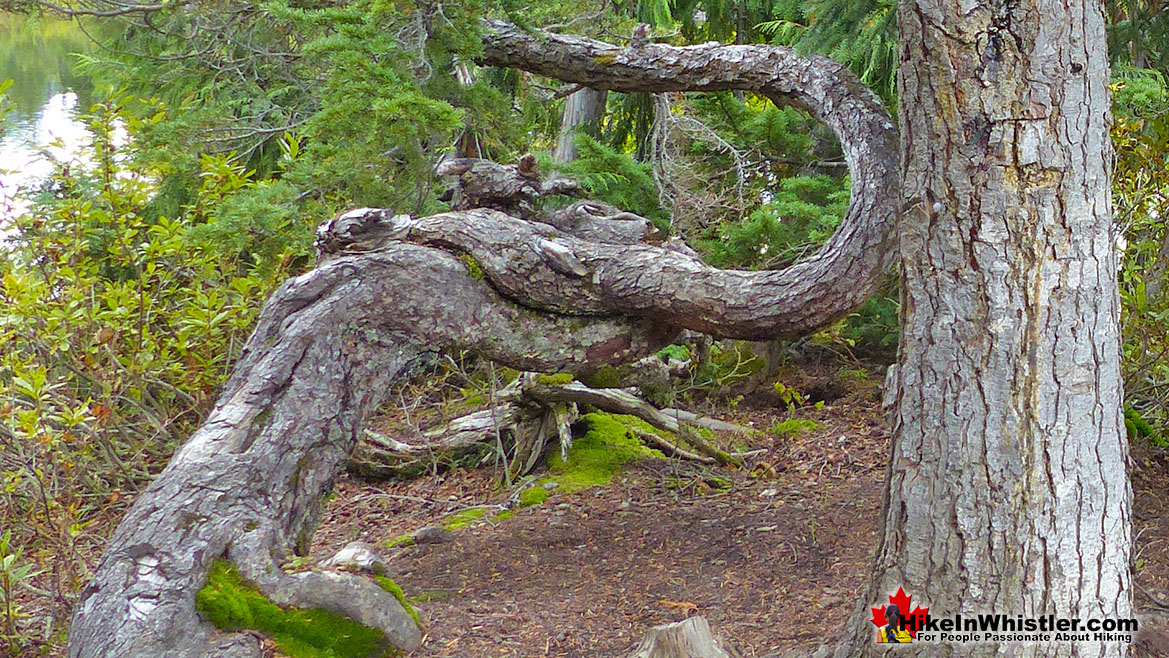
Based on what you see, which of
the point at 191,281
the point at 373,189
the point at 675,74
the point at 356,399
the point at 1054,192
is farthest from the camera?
the point at 191,281

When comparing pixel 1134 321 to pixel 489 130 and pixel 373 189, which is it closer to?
pixel 489 130

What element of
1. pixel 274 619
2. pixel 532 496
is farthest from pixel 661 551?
pixel 274 619

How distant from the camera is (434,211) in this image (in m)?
5.10

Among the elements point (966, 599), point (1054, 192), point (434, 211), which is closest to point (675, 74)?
point (434, 211)

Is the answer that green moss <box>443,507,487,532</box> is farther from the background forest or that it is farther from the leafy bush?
the leafy bush

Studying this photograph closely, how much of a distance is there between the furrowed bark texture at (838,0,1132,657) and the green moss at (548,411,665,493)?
3.09m

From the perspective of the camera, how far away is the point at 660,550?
4.45 m

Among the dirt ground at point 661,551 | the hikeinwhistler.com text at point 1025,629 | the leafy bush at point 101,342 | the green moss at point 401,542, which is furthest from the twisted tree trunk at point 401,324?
the hikeinwhistler.com text at point 1025,629

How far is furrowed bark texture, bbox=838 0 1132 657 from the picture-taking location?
243cm

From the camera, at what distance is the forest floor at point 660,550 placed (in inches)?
141

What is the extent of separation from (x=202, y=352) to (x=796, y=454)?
3649mm

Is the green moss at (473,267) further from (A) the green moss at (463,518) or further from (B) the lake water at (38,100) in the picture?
(B) the lake water at (38,100)

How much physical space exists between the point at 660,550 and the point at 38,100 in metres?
13.2

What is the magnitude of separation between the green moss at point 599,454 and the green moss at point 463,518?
52 centimetres
